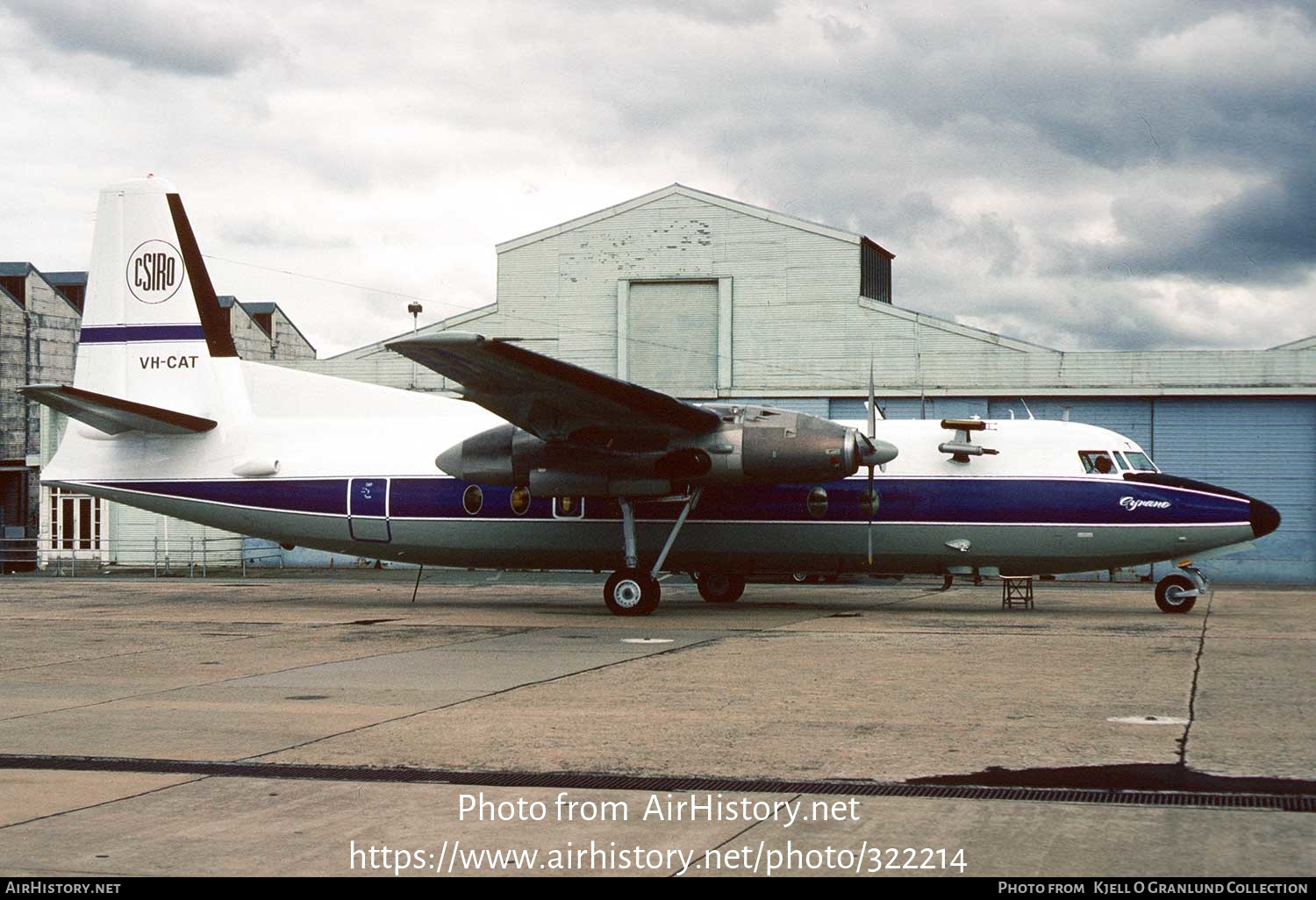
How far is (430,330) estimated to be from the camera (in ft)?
148

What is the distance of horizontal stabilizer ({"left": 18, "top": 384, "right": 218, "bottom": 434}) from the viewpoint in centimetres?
2291

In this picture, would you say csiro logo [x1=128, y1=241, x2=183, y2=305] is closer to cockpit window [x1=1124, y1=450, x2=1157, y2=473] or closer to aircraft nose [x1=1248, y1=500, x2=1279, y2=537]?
cockpit window [x1=1124, y1=450, x2=1157, y2=473]

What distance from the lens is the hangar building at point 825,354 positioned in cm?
3700

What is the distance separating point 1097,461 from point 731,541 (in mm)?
6416

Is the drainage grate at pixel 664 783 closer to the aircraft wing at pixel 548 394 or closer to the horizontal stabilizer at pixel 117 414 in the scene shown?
the aircraft wing at pixel 548 394

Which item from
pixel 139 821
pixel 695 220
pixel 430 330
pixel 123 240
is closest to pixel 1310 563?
pixel 695 220

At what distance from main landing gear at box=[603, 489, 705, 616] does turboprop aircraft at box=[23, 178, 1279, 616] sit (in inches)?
1.8

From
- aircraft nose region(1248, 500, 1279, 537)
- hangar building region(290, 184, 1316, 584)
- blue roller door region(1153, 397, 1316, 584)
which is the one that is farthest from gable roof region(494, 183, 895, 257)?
aircraft nose region(1248, 500, 1279, 537)

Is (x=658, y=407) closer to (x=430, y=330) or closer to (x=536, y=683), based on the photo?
(x=536, y=683)

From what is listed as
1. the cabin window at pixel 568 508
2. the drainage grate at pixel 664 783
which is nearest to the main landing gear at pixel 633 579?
the cabin window at pixel 568 508

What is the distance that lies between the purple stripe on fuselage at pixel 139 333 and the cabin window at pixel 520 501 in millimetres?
7176

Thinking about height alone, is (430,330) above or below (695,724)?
above

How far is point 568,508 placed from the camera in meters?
23.5

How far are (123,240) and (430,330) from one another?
19841 mm
